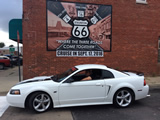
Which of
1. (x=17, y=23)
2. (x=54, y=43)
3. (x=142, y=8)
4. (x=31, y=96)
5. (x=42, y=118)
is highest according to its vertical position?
(x=142, y=8)

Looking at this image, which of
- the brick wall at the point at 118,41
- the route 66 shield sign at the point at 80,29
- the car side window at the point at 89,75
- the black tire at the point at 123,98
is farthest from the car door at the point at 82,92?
the route 66 shield sign at the point at 80,29

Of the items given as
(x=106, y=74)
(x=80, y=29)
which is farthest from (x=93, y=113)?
(x=80, y=29)

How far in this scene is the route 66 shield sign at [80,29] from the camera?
906 cm

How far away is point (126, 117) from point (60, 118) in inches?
70.5

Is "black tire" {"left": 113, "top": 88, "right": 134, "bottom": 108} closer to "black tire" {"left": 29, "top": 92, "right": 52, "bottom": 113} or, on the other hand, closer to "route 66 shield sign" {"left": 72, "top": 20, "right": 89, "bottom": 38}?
"black tire" {"left": 29, "top": 92, "right": 52, "bottom": 113}

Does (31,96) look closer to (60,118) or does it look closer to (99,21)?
(60,118)

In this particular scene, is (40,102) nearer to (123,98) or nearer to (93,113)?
(93,113)

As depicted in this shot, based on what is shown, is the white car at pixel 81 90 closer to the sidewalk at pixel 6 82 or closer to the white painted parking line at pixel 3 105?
the white painted parking line at pixel 3 105

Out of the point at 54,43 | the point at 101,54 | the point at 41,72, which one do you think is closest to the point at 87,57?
the point at 101,54

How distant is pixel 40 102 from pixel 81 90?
1.24 m

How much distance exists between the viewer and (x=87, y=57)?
9.37 m

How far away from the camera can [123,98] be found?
15.6ft

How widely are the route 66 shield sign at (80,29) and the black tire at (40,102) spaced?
5433 mm

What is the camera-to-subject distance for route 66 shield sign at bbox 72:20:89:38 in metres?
9.06
